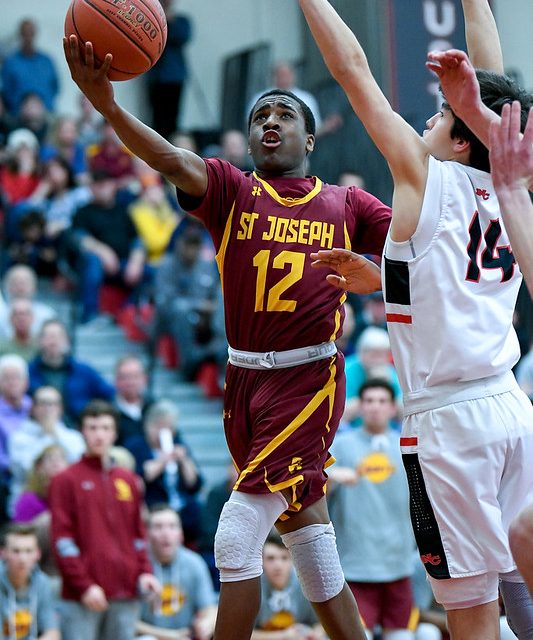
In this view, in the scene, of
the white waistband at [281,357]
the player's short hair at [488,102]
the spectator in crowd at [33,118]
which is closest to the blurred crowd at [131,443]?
the spectator in crowd at [33,118]

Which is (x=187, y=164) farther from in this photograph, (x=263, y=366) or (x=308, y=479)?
(x=308, y=479)

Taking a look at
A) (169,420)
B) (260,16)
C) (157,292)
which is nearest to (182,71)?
(260,16)

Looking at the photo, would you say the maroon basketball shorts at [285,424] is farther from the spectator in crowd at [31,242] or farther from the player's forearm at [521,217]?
the spectator in crowd at [31,242]

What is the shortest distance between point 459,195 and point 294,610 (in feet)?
17.4

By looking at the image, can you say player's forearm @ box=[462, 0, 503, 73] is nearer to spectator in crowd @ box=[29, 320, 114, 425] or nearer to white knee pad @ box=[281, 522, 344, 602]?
white knee pad @ box=[281, 522, 344, 602]

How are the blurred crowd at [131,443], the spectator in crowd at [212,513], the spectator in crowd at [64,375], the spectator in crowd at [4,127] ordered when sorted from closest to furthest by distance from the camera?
the blurred crowd at [131,443] < the spectator in crowd at [212,513] < the spectator in crowd at [64,375] < the spectator in crowd at [4,127]

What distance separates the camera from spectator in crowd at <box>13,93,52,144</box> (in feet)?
51.6

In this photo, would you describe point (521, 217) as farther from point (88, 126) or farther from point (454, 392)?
point (88, 126)

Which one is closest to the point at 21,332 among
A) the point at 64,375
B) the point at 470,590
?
the point at 64,375

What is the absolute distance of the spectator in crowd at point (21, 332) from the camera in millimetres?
11453

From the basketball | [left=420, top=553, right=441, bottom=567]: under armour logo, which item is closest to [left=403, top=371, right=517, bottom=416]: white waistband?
[left=420, top=553, right=441, bottom=567]: under armour logo

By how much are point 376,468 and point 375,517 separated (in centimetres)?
37

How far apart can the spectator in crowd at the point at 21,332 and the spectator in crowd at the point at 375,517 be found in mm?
3403

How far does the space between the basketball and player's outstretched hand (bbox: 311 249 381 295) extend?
3.59ft
